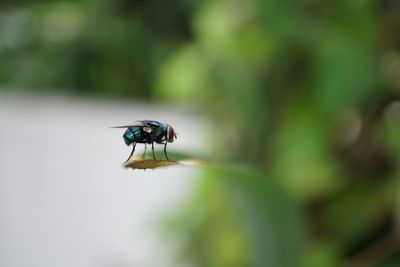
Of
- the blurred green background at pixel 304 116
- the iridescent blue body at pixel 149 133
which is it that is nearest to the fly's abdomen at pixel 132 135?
the iridescent blue body at pixel 149 133

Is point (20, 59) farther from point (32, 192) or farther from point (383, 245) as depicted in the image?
point (383, 245)

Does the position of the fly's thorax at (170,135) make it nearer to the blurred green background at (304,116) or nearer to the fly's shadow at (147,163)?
the fly's shadow at (147,163)

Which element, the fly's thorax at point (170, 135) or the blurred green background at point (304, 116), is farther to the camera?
the blurred green background at point (304, 116)

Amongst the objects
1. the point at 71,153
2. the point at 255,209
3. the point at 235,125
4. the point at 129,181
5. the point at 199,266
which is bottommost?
the point at 255,209

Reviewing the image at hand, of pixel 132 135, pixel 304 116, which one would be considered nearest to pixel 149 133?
pixel 132 135

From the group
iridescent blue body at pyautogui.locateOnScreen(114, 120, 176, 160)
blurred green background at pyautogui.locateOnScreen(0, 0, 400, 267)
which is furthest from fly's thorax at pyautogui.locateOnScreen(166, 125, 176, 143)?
blurred green background at pyautogui.locateOnScreen(0, 0, 400, 267)

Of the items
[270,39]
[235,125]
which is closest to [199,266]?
[235,125]

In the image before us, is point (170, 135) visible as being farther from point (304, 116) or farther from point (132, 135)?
point (304, 116)

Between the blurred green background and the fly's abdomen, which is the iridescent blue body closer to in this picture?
the fly's abdomen
